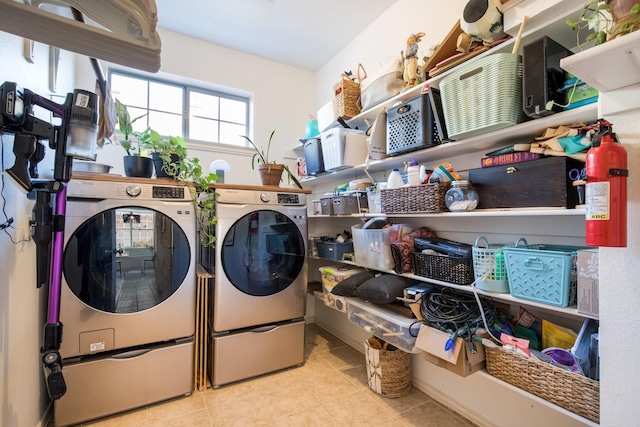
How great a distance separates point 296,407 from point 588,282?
1528mm

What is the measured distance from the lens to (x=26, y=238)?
1308mm

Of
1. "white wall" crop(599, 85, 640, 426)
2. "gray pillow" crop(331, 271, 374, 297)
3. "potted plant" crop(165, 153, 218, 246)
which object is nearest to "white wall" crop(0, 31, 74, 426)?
"potted plant" crop(165, 153, 218, 246)

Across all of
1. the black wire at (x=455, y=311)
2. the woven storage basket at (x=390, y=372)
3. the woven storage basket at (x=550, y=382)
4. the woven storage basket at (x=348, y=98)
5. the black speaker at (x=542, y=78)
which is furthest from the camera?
the woven storage basket at (x=348, y=98)

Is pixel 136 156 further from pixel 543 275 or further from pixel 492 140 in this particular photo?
pixel 543 275

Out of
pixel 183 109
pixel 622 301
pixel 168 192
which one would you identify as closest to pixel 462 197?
pixel 622 301

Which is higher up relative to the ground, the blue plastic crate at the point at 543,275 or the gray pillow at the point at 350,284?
the blue plastic crate at the point at 543,275

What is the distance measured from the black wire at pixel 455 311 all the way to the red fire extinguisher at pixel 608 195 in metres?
0.60

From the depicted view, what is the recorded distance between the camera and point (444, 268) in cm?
138

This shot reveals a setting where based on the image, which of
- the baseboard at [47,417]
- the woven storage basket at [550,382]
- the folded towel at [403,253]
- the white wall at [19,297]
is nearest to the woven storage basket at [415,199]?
the folded towel at [403,253]

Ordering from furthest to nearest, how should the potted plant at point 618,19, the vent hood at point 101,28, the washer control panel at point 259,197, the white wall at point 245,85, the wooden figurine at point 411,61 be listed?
1. the white wall at point 245,85
2. the washer control panel at point 259,197
3. the wooden figurine at point 411,61
4. the potted plant at point 618,19
5. the vent hood at point 101,28

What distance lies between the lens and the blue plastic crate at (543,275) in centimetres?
99

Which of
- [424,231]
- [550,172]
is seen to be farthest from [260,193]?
[550,172]

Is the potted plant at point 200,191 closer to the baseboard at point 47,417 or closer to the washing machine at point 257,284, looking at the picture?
the washing machine at point 257,284

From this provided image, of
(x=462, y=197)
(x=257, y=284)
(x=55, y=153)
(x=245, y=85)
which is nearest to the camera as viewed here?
(x=55, y=153)
